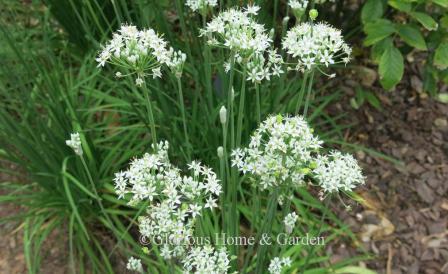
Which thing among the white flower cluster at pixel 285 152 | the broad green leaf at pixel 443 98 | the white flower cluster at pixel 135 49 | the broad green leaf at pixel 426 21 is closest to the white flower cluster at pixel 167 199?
the white flower cluster at pixel 285 152

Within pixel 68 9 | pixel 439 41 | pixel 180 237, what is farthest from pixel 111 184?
pixel 439 41

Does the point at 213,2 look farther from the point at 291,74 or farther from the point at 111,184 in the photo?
the point at 291,74

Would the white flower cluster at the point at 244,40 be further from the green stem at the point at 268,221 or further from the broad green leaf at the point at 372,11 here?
the broad green leaf at the point at 372,11

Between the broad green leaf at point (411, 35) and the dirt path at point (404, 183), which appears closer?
the broad green leaf at point (411, 35)

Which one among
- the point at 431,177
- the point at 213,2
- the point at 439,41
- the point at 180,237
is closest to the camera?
the point at 180,237

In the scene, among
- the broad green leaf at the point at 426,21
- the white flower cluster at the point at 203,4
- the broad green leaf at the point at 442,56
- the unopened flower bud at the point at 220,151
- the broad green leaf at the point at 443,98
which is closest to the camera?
the unopened flower bud at the point at 220,151

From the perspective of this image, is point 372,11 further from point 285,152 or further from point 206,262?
point 206,262

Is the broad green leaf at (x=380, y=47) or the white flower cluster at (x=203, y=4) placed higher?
the broad green leaf at (x=380, y=47)
